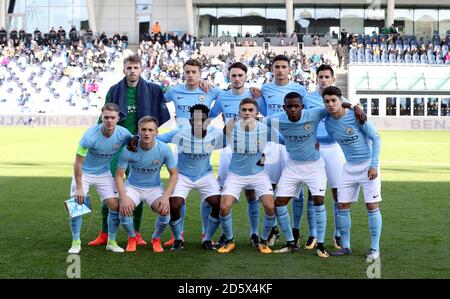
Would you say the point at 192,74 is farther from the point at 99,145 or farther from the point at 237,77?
the point at 99,145

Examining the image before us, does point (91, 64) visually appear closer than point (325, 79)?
No

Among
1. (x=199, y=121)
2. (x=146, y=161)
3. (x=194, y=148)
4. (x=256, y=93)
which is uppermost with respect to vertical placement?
(x=256, y=93)

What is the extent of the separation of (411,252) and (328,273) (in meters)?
1.52

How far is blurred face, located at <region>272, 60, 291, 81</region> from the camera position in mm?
9555

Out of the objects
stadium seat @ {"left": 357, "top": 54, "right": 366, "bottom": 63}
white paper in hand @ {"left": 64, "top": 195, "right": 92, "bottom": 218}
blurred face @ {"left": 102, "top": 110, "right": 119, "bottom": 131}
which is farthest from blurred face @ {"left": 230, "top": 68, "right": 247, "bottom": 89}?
stadium seat @ {"left": 357, "top": 54, "right": 366, "bottom": 63}

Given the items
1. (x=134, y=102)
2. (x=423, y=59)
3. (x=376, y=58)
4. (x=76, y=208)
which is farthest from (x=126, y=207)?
(x=423, y=59)

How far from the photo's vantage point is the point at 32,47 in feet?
165

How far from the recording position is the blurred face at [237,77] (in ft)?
31.2

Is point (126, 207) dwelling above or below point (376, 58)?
below

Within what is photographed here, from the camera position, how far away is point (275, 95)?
9.85 meters

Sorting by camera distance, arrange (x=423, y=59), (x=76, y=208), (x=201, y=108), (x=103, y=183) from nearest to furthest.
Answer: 1. (x=76, y=208)
2. (x=201, y=108)
3. (x=103, y=183)
4. (x=423, y=59)

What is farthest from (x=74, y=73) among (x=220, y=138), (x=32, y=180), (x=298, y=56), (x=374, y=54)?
(x=220, y=138)

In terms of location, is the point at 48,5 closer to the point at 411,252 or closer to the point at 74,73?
the point at 74,73

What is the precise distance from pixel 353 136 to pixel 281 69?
130 centimetres
